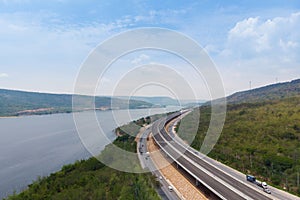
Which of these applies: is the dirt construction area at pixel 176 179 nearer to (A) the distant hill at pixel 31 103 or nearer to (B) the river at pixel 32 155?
(B) the river at pixel 32 155

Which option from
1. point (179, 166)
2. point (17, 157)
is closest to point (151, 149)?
point (179, 166)

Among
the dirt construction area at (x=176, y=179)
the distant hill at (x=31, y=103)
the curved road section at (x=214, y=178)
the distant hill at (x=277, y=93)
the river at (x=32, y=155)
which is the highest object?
the distant hill at (x=277, y=93)

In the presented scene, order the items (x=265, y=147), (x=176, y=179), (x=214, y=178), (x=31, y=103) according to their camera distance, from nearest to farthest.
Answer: (x=214, y=178), (x=176, y=179), (x=265, y=147), (x=31, y=103)

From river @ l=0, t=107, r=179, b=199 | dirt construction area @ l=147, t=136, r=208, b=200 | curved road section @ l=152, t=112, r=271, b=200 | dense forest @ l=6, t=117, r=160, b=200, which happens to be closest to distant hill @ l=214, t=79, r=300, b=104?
curved road section @ l=152, t=112, r=271, b=200

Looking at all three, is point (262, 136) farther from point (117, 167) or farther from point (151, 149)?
point (117, 167)

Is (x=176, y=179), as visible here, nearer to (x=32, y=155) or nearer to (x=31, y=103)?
(x=32, y=155)

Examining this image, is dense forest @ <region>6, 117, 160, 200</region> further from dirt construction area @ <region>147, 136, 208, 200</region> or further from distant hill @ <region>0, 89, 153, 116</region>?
distant hill @ <region>0, 89, 153, 116</region>

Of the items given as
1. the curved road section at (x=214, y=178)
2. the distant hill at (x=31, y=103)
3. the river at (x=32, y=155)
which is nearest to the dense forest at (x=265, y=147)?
the curved road section at (x=214, y=178)

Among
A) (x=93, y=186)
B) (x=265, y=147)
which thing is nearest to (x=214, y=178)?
(x=93, y=186)
